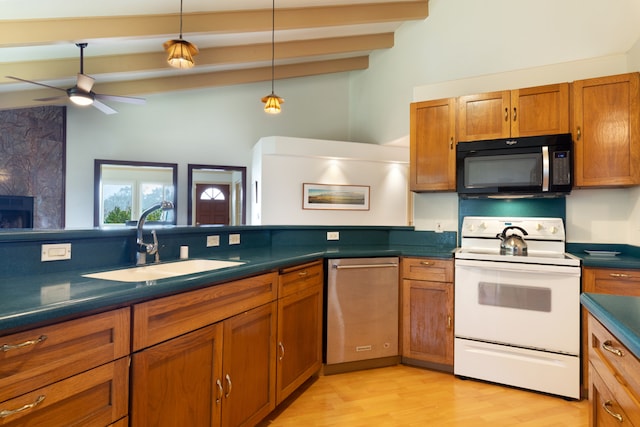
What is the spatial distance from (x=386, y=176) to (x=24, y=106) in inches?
221

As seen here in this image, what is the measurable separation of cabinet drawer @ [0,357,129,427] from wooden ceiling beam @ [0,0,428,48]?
3613 mm

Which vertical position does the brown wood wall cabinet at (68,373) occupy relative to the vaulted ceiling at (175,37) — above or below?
below

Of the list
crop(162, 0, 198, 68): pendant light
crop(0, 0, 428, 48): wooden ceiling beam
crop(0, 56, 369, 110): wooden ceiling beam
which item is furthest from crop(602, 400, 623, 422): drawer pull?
crop(0, 56, 369, 110): wooden ceiling beam

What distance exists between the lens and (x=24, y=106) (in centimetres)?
523

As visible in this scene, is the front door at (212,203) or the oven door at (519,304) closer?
the oven door at (519,304)

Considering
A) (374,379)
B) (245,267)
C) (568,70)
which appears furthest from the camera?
(568,70)

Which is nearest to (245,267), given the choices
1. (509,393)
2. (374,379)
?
(374,379)

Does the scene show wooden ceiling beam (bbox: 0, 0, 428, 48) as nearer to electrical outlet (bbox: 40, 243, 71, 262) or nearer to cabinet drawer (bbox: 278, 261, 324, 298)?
cabinet drawer (bbox: 278, 261, 324, 298)

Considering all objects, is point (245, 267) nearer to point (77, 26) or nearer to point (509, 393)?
point (509, 393)

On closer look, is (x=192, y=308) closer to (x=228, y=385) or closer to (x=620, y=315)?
(x=228, y=385)

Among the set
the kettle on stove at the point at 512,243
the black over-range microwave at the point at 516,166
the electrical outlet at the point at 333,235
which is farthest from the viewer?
the electrical outlet at the point at 333,235

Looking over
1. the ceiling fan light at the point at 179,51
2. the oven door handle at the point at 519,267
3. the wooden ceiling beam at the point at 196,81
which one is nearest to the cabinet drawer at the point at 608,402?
the oven door handle at the point at 519,267

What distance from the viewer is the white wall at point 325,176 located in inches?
197

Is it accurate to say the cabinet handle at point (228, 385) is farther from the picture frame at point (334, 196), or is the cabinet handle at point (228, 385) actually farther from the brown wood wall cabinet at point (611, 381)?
the picture frame at point (334, 196)
